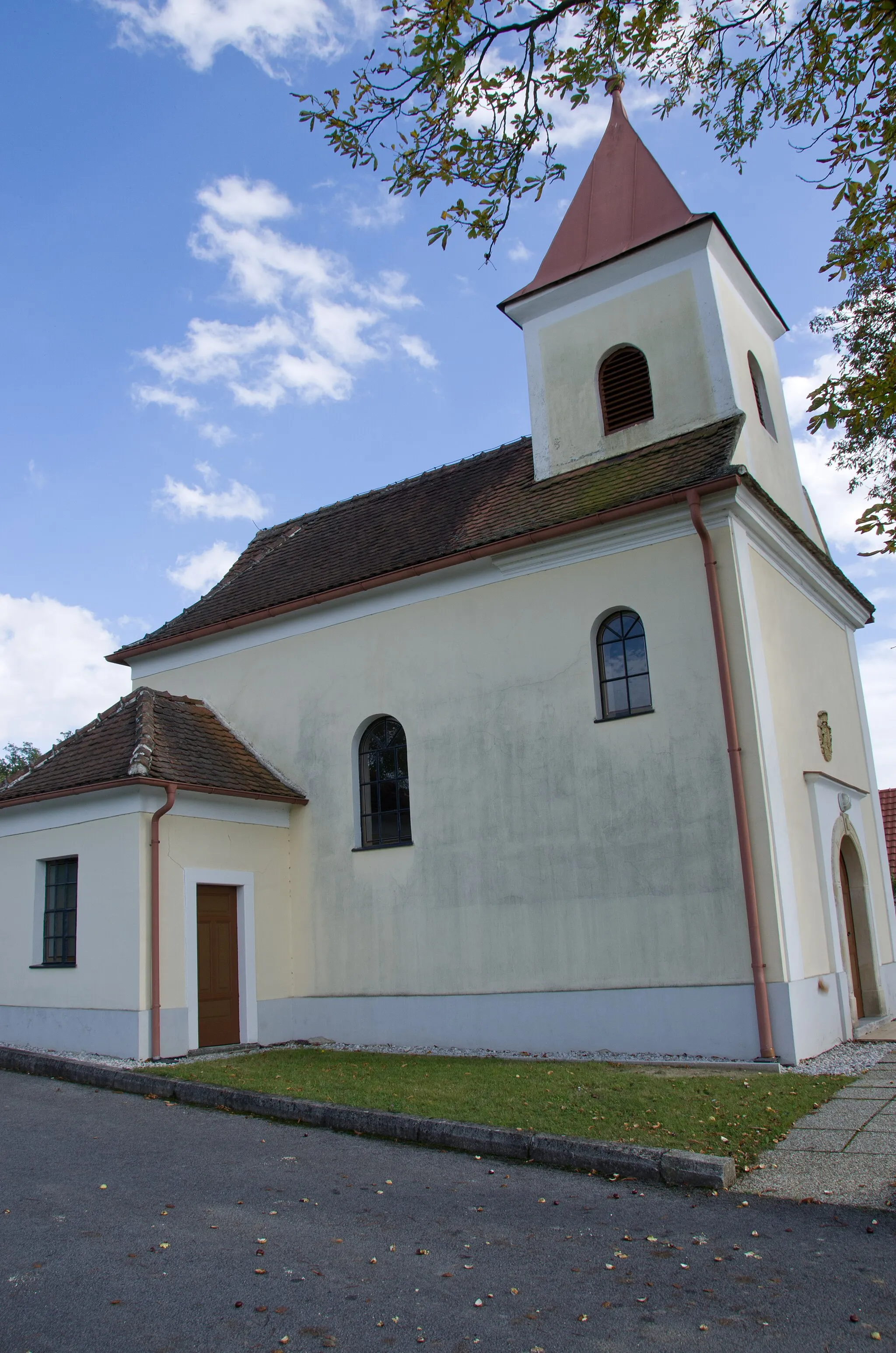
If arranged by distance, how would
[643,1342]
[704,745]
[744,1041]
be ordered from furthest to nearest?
[704,745]
[744,1041]
[643,1342]

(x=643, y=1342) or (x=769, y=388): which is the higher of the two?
(x=769, y=388)

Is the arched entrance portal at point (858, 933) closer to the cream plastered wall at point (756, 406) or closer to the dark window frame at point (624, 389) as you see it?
the cream plastered wall at point (756, 406)

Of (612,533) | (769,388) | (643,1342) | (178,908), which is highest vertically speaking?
(769,388)

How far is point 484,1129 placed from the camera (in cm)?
762

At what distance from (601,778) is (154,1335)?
8443 mm

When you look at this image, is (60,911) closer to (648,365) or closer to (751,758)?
(751,758)

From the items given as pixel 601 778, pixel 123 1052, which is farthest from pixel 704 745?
pixel 123 1052

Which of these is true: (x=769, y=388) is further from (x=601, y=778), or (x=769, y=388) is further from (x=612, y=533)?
(x=601, y=778)

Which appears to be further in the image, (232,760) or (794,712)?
(232,760)

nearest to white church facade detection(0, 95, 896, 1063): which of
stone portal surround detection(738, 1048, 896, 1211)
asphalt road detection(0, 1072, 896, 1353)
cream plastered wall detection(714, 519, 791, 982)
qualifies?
cream plastered wall detection(714, 519, 791, 982)

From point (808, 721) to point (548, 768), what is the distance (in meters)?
3.57

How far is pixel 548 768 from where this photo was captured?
491 inches

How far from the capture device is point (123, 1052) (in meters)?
12.2

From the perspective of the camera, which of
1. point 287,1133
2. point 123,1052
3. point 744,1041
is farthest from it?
point 123,1052
